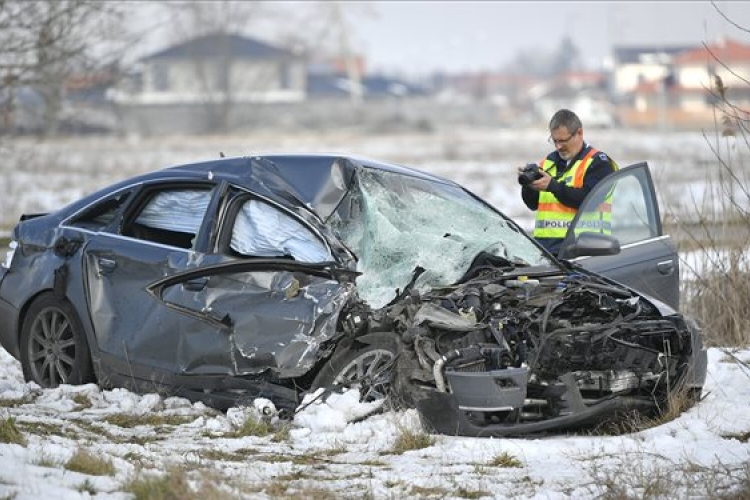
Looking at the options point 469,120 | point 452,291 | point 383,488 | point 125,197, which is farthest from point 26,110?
point 469,120

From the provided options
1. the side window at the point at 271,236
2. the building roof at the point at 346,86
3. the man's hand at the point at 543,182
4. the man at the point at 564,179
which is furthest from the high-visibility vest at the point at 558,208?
the building roof at the point at 346,86

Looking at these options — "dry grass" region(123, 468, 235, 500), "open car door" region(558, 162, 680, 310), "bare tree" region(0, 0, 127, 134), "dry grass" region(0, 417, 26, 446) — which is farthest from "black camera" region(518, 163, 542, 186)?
"bare tree" region(0, 0, 127, 134)

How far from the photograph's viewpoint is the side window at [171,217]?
799 cm

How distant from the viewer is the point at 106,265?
26.7ft

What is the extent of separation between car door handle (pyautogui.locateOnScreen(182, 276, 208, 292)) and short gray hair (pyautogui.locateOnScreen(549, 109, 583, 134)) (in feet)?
9.38

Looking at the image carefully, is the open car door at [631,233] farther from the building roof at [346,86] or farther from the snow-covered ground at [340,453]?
the building roof at [346,86]

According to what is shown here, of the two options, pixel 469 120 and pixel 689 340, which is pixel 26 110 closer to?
pixel 689 340

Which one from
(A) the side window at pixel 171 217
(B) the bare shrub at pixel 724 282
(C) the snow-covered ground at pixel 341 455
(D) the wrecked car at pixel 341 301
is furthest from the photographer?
(B) the bare shrub at pixel 724 282

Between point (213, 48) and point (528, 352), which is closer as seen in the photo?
point (528, 352)

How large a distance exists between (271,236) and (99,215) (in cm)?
152

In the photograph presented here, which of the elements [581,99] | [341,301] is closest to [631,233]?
[341,301]

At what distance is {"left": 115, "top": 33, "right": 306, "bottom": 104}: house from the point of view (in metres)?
80.7

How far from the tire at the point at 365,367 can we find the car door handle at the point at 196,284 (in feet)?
2.95

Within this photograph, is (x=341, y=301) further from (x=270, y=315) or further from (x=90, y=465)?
(x=90, y=465)
